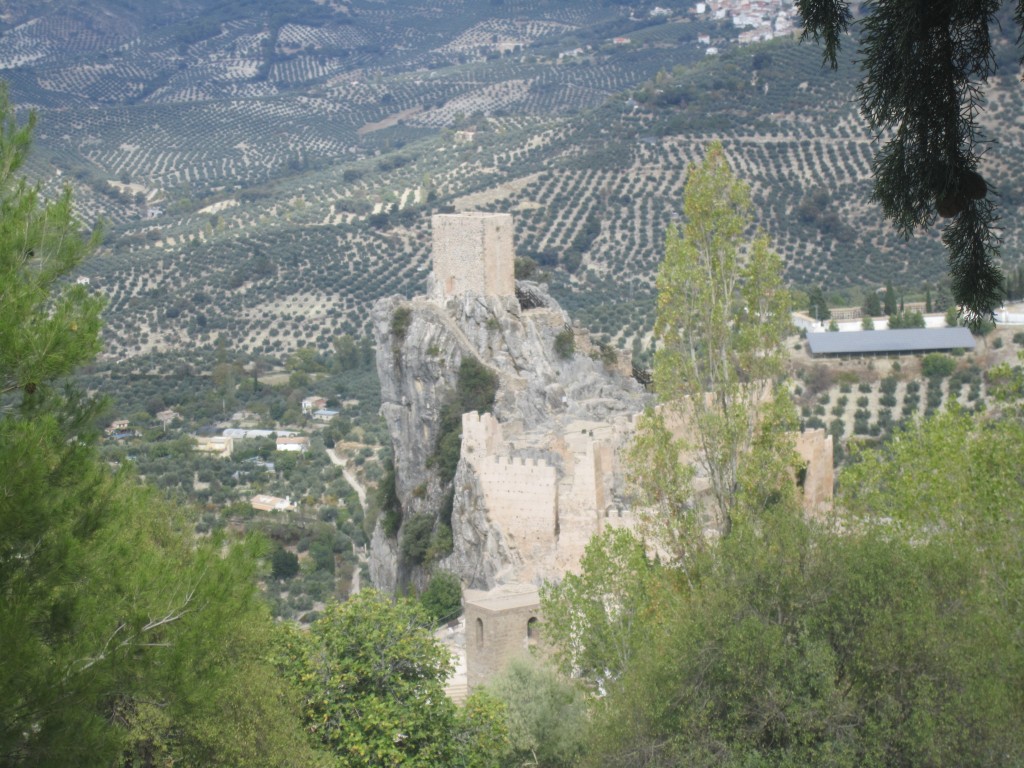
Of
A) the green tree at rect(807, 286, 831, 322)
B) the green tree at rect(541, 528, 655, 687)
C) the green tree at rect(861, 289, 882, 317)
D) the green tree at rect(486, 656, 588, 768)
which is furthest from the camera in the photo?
the green tree at rect(861, 289, 882, 317)

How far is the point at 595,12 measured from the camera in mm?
158375

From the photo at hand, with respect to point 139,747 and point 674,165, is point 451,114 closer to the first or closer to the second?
point 674,165

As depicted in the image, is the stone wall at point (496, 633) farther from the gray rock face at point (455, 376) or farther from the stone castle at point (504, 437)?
the gray rock face at point (455, 376)

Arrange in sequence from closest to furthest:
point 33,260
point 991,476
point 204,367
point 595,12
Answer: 1. point 33,260
2. point 991,476
3. point 204,367
4. point 595,12

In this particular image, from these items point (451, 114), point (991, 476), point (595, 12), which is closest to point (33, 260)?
point (991, 476)

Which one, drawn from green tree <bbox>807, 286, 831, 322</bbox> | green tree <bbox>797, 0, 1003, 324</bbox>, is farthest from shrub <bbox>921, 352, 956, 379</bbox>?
green tree <bbox>797, 0, 1003, 324</bbox>

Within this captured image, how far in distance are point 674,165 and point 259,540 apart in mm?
Answer: 71435

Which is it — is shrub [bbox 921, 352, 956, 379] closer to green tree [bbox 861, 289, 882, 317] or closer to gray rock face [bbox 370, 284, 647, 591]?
green tree [bbox 861, 289, 882, 317]

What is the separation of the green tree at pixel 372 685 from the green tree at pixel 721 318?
366cm

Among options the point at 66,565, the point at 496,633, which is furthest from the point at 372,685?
the point at 66,565

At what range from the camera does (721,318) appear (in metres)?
15.2

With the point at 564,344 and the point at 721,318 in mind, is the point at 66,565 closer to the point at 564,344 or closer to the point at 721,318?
the point at 721,318

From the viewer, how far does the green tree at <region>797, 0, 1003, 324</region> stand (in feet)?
26.0

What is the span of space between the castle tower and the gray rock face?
1.12ft
